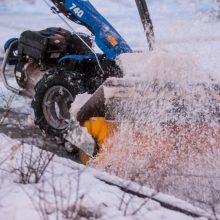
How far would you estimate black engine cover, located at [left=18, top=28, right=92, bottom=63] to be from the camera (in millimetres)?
5945

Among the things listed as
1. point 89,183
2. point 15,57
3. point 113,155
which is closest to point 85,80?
point 113,155

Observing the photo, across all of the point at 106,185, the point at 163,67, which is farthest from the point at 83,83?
the point at 106,185

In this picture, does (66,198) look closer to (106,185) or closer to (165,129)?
(106,185)

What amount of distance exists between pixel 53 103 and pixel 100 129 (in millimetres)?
1024

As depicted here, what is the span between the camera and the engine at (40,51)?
5.97 m

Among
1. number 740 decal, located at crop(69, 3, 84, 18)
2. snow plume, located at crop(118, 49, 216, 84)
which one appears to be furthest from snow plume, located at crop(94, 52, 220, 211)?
number 740 decal, located at crop(69, 3, 84, 18)

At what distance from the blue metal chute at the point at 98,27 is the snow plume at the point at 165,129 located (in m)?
0.82

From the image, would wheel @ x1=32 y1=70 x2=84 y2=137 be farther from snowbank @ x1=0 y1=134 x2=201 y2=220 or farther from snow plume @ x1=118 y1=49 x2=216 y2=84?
snowbank @ x1=0 y1=134 x2=201 y2=220

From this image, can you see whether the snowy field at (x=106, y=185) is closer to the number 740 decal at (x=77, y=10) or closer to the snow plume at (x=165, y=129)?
the snow plume at (x=165, y=129)

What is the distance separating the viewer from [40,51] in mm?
5945

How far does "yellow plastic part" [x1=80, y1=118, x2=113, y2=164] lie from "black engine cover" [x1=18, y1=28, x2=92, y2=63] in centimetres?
146

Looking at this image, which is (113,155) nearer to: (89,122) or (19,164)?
(89,122)

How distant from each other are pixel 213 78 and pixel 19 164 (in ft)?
7.06

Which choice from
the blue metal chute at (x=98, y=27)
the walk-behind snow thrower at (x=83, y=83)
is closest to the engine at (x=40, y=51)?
the walk-behind snow thrower at (x=83, y=83)
